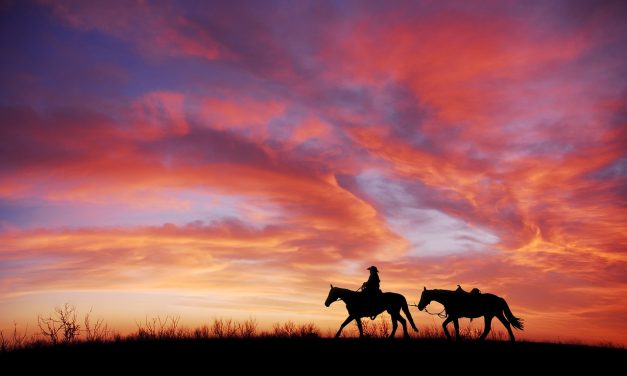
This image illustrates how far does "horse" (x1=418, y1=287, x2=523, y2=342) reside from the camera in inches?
816

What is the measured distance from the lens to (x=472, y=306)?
21094 mm

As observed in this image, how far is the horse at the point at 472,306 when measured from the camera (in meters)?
20.7

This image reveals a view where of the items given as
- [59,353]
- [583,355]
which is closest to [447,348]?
[583,355]

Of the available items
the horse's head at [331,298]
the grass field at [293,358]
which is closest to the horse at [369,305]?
the horse's head at [331,298]

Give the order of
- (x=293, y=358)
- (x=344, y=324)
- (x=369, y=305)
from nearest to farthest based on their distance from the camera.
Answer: (x=293, y=358) < (x=344, y=324) < (x=369, y=305)

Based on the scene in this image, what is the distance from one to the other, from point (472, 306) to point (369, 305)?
475cm

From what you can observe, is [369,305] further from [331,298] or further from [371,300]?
[331,298]

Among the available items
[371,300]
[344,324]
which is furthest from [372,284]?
[344,324]

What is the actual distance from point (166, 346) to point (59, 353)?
11.3ft

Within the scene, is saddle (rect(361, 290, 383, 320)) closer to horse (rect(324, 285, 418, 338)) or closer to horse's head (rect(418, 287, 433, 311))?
horse (rect(324, 285, 418, 338))

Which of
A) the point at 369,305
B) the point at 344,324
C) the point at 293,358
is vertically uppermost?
the point at 369,305

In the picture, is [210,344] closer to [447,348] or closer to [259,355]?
[259,355]

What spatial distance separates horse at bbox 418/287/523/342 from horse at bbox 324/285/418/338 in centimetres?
99

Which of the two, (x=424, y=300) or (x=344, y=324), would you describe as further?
(x=424, y=300)
